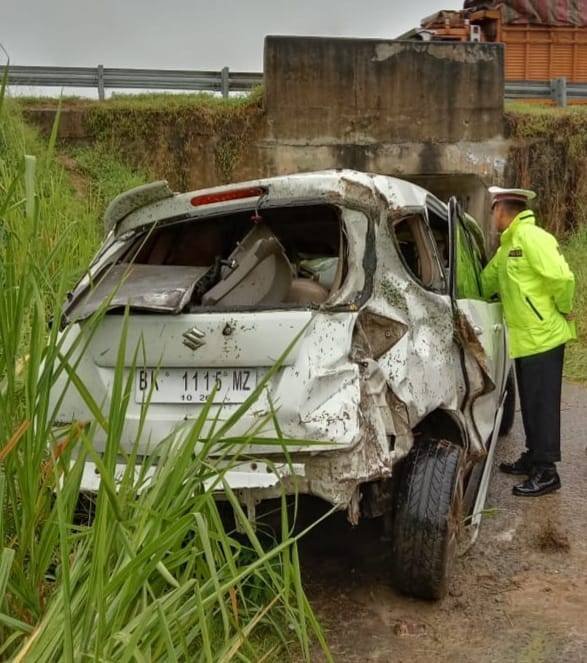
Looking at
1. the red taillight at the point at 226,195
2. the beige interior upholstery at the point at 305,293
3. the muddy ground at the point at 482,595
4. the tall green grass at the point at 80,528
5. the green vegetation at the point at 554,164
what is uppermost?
the green vegetation at the point at 554,164

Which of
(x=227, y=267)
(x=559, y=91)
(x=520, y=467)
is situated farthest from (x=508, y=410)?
(x=559, y=91)

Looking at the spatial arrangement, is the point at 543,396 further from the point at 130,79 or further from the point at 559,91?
the point at 559,91

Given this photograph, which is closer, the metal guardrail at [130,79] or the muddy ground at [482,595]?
the muddy ground at [482,595]

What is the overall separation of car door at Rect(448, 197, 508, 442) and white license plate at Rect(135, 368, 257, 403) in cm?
Answer: 125

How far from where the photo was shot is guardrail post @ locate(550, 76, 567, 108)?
15.7 metres

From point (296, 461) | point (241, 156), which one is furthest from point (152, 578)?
point (241, 156)

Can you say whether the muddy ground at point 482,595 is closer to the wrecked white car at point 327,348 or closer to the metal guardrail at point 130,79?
the wrecked white car at point 327,348

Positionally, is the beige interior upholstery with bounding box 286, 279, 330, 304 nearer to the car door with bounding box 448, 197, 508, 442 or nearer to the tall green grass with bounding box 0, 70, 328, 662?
the car door with bounding box 448, 197, 508, 442

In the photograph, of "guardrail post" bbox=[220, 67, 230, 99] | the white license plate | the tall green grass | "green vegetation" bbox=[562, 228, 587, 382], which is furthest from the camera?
"guardrail post" bbox=[220, 67, 230, 99]

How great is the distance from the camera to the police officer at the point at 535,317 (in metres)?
5.15

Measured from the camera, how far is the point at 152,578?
2.54m

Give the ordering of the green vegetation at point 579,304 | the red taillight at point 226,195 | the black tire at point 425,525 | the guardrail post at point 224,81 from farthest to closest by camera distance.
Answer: the guardrail post at point 224,81 < the green vegetation at point 579,304 < the red taillight at point 226,195 < the black tire at point 425,525

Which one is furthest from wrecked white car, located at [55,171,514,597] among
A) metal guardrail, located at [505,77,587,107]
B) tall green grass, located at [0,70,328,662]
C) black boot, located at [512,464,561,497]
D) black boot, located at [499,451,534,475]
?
metal guardrail, located at [505,77,587,107]

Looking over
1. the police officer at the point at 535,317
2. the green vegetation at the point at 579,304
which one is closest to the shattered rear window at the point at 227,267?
the police officer at the point at 535,317
